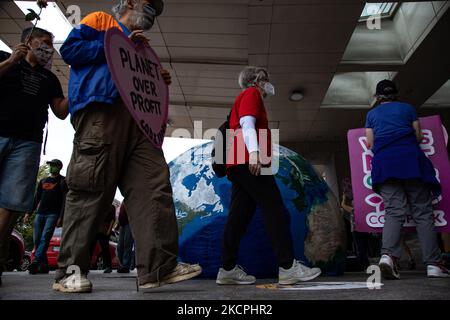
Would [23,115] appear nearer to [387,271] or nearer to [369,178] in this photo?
[387,271]

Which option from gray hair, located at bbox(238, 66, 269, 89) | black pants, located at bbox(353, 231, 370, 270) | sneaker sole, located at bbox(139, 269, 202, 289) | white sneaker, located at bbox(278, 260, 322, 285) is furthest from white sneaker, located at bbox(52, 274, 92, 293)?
black pants, located at bbox(353, 231, 370, 270)

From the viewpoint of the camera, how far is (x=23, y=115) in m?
2.62

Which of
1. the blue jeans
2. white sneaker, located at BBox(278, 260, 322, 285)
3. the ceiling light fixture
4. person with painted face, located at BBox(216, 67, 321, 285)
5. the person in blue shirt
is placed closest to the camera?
white sneaker, located at BBox(278, 260, 322, 285)

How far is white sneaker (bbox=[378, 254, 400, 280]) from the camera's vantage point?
117 inches

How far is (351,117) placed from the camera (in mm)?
11500

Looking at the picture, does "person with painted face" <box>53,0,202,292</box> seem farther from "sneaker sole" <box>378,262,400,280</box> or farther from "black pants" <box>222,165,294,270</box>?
"sneaker sole" <box>378,262,400,280</box>

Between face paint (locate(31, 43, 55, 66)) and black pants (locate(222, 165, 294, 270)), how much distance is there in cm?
159

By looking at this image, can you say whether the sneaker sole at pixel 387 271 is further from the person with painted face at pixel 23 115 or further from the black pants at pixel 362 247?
the black pants at pixel 362 247

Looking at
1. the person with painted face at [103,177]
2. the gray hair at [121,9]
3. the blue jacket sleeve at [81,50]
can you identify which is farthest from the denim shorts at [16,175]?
the gray hair at [121,9]

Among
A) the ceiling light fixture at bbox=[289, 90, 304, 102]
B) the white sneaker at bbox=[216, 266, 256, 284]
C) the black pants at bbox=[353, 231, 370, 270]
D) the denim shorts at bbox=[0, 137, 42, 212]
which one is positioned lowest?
the white sneaker at bbox=[216, 266, 256, 284]

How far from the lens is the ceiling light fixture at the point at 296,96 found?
385 inches

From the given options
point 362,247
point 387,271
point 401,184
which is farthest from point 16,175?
point 362,247
